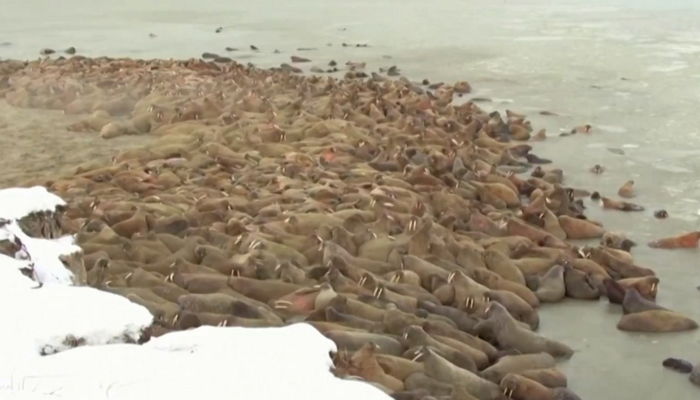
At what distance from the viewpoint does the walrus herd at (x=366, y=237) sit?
6.38 metres

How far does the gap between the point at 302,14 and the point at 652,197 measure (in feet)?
81.9

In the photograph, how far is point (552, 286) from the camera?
7.78 meters

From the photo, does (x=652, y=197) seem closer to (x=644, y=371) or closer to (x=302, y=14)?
(x=644, y=371)

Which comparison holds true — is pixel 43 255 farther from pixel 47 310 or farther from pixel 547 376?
pixel 547 376

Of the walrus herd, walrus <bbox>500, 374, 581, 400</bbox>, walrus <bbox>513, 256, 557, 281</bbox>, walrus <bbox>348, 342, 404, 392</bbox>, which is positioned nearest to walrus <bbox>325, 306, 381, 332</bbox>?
the walrus herd

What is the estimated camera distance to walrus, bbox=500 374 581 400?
233 inches

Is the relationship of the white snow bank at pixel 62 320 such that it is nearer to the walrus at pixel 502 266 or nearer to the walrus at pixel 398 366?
the walrus at pixel 398 366

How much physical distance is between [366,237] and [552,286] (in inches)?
64.6

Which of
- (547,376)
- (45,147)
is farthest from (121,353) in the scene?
(45,147)

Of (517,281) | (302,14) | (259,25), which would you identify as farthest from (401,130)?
(302,14)

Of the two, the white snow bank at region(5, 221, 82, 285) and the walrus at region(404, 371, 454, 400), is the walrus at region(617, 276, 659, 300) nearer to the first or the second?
the walrus at region(404, 371, 454, 400)

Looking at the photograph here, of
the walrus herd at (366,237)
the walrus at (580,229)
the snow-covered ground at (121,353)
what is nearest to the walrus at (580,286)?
the walrus herd at (366,237)

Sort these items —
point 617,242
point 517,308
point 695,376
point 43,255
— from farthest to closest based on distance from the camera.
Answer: point 617,242 → point 517,308 → point 695,376 → point 43,255

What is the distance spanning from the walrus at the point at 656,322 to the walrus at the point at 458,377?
1.79 meters
